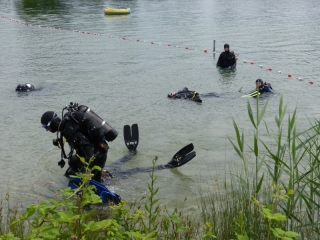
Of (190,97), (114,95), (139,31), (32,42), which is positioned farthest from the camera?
(139,31)

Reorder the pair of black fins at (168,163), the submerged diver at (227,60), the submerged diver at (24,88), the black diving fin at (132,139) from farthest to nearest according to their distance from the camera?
1. the submerged diver at (227,60)
2. the submerged diver at (24,88)
3. the black diving fin at (132,139)
4. the pair of black fins at (168,163)

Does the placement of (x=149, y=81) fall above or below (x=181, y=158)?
below

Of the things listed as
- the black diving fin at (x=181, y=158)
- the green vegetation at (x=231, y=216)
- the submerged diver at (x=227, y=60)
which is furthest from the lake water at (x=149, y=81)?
the green vegetation at (x=231, y=216)

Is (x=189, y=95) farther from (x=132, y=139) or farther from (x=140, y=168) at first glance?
(x=140, y=168)

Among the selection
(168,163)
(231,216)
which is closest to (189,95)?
(168,163)

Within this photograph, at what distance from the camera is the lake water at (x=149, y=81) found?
898cm

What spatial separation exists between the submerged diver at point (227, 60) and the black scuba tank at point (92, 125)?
10964mm

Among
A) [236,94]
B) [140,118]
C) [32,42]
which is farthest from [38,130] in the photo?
[32,42]

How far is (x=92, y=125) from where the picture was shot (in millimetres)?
7137

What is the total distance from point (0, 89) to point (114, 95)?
3.86 metres

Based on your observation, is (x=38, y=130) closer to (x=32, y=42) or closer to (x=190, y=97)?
(x=190, y=97)

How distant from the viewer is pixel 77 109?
7309 mm

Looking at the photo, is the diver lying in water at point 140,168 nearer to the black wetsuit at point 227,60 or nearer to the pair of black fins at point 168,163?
the pair of black fins at point 168,163

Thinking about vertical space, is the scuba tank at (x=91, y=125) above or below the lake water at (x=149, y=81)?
above
